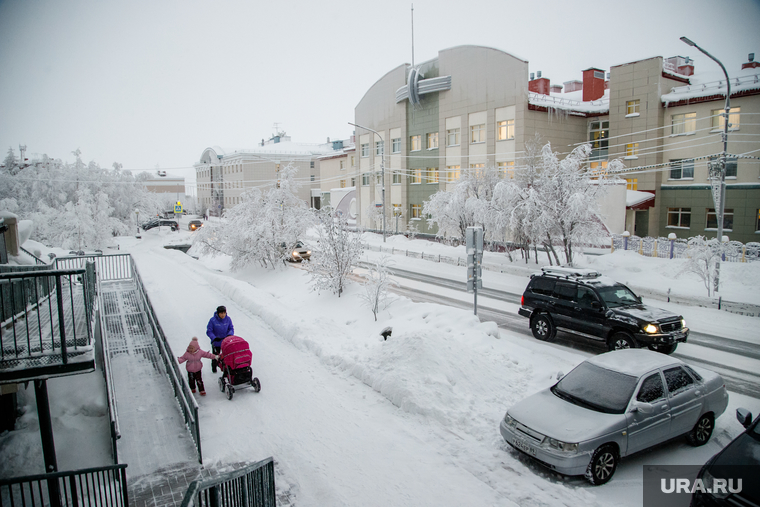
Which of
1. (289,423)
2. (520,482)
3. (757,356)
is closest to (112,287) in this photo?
(289,423)

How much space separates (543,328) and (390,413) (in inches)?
273

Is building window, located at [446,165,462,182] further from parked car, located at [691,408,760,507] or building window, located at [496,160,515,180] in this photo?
parked car, located at [691,408,760,507]

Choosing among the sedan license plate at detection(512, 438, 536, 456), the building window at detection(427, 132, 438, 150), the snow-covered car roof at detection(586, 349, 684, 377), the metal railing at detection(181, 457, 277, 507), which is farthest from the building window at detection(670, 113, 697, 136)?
the metal railing at detection(181, 457, 277, 507)

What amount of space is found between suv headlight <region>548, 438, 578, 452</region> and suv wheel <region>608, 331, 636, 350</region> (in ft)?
20.4

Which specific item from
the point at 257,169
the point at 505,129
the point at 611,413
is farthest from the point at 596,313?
the point at 257,169

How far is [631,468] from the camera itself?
22.6ft

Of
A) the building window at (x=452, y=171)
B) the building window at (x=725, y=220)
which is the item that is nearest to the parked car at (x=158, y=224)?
the building window at (x=452, y=171)

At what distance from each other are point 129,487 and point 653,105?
38344 millimetres

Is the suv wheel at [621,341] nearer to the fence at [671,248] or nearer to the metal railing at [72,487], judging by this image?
the fence at [671,248]

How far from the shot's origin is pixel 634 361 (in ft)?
25.3

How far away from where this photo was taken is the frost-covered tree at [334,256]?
17.8 m

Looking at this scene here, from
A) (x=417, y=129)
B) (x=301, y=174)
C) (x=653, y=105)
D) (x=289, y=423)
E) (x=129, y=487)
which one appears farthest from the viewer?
(x=301, y=174)

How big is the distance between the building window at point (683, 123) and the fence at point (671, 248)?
10301 millimetres

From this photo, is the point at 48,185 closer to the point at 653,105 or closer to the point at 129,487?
the point at 129,487
